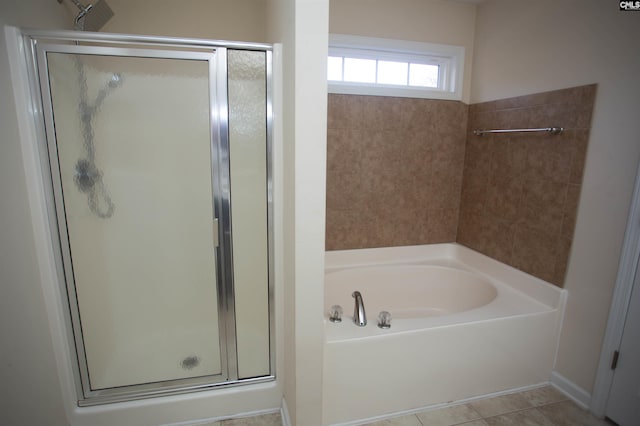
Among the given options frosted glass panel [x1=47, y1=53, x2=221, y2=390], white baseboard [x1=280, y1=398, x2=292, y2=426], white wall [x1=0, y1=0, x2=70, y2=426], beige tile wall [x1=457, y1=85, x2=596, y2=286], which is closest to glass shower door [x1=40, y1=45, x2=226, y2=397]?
frosted glass panel [x1=47, y1=53, x2=221, y2=390]

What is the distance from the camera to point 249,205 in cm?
160

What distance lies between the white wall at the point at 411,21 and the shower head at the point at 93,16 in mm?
1351

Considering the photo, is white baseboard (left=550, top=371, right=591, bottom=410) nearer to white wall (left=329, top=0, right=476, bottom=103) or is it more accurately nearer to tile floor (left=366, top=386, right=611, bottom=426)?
tile floor (left=366, top=386, right=611, bottom=426)

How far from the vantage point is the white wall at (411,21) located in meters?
2.26

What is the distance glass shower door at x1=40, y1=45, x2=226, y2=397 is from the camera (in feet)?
4.63

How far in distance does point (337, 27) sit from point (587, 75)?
4.99 ft

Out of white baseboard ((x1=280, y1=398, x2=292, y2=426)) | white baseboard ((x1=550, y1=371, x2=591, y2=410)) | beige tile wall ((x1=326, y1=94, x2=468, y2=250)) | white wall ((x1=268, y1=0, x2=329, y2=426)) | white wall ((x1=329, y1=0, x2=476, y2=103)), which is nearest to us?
white wall ((x1=268, y1=0, x2=329, y2=426))

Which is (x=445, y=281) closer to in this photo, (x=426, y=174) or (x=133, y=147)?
(x=426, y=174)

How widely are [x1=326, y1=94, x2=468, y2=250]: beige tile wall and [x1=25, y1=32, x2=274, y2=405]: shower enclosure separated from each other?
94cm

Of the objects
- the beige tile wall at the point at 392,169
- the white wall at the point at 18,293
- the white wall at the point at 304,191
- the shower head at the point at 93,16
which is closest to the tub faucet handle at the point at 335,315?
the white wall at the point at 304,191

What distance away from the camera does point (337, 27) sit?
7.40 ft

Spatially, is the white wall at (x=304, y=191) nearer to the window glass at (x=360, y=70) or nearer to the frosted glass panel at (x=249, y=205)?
the frosted glass panel at (x=249, y=205)

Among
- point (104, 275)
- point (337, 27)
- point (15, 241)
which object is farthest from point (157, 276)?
point (337, 27)

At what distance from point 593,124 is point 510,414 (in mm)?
1610
